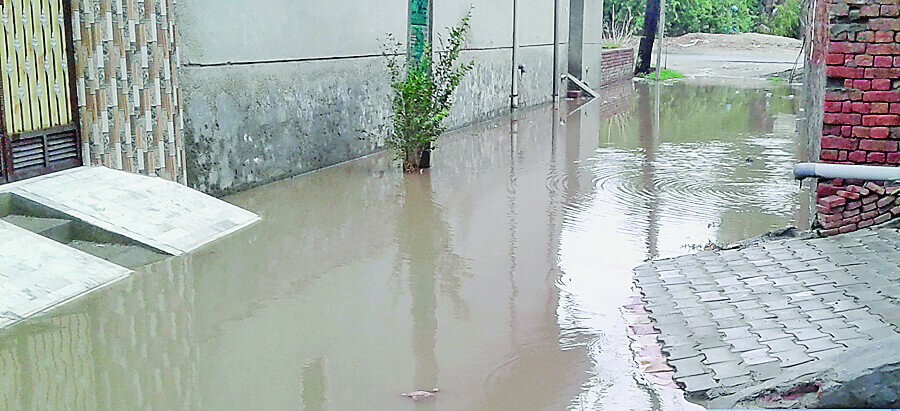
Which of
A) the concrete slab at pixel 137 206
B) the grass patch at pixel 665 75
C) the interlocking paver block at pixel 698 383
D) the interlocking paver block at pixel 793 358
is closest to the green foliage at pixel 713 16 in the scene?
the grass patch at pixel 665 75

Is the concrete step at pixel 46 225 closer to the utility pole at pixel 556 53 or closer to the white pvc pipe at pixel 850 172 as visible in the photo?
the white pvc pipe at pixel 850 172

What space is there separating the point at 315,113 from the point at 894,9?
632cm

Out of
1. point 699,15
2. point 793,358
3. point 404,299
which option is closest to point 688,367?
point 793,358

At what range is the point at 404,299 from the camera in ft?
19.6

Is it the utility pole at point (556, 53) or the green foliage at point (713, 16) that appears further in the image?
the green foliage at point (713, 16)

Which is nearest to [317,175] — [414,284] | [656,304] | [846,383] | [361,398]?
[414,284]

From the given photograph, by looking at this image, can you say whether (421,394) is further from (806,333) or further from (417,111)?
(417,111)

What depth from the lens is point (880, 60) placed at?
20.5 feet

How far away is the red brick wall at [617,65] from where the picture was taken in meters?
27.8

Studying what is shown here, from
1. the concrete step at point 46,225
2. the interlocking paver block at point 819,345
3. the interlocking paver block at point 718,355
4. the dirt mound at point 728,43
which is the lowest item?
the interlocking paver block at point 718,355

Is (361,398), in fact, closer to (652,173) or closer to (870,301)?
(870,301)

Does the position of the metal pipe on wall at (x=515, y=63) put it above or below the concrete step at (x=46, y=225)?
above

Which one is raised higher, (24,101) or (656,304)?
(24,101)

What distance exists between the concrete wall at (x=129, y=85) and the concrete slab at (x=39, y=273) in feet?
5.24
